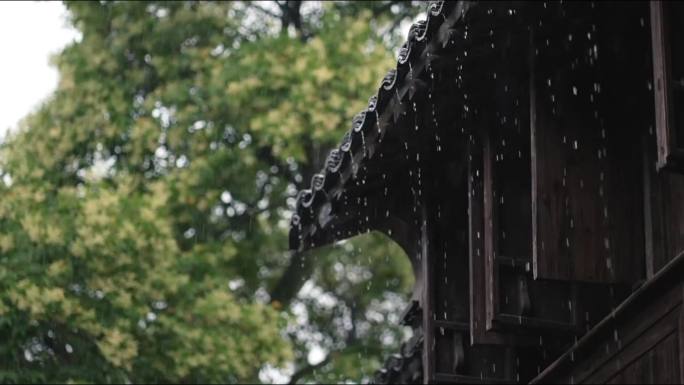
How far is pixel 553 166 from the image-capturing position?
7.39 metres

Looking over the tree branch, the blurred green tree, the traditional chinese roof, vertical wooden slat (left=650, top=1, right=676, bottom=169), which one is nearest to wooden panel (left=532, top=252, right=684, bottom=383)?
vertical wooden slat (left=650, top=1, right=676, bottom=169)

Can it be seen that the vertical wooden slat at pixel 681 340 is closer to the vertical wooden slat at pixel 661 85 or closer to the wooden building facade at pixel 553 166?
the wooden building facade at pixel 553 166

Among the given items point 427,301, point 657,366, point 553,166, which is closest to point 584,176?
point 553,166

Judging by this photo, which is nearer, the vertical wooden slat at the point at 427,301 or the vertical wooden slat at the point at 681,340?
the vertical wooden slat at the point at 681,340

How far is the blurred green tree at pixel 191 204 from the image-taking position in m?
16.5

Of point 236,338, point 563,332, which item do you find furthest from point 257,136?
point 563,332

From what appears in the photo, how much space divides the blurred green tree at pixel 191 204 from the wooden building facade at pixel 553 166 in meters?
8.03

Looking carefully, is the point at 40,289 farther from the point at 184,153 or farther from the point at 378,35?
the point at 378,35

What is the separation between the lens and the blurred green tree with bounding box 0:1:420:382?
54.1 ft

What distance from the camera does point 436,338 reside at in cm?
908

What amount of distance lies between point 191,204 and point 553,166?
13.0m

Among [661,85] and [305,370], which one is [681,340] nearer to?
[661,85]

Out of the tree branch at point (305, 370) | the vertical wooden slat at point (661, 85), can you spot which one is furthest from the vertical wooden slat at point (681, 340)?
the tree branch at point (305, 370)

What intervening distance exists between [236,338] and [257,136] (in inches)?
138
